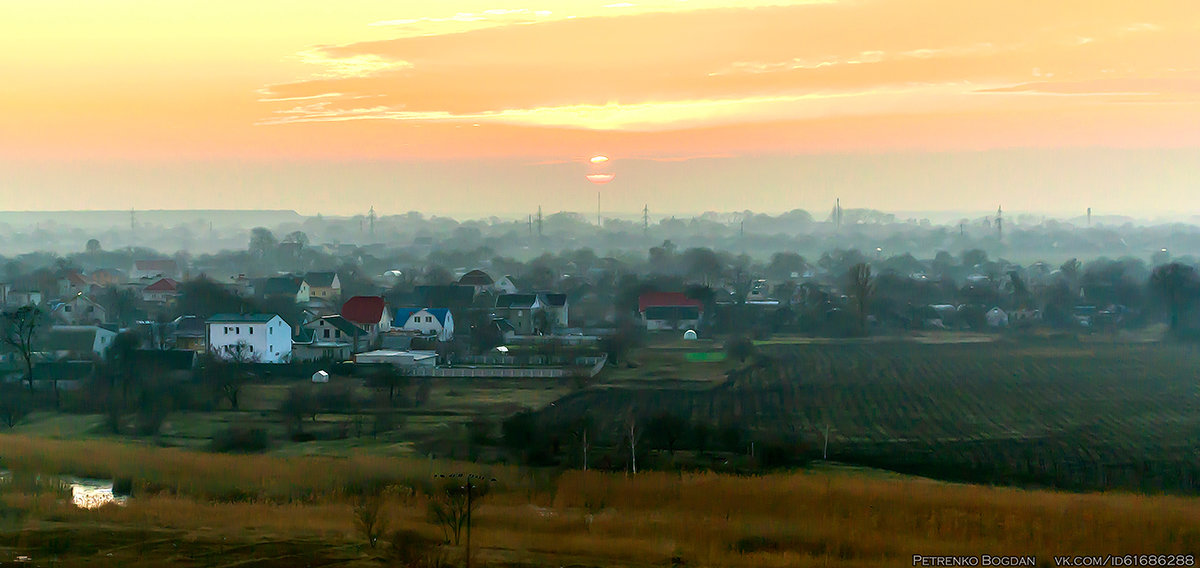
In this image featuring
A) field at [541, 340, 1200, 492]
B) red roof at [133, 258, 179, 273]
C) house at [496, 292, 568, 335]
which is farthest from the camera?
red roof at [133, 258, 179, 273]

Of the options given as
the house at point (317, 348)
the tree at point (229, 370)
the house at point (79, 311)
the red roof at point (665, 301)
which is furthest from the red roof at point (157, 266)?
Answer: the tree at point (229, 370)

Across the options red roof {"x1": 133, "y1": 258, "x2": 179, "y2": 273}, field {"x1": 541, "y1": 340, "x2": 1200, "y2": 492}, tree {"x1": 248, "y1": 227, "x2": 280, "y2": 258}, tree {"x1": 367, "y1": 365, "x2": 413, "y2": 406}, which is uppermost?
tree {"x1": 248, "y1": 227, "x2": 280, "y2": 258}

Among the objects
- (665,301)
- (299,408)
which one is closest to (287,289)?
(665,301)

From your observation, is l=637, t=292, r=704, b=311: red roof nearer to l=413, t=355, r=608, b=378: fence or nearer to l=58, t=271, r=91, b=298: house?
l=413, t=355, r=608, b=378: fence

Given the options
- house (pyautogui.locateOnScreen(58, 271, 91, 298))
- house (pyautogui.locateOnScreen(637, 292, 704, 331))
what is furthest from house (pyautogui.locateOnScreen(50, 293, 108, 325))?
house (pyautogui.locateOnScreen(637, 292, 704, 331))

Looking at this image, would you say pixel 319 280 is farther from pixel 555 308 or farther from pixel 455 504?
pixel 455 504

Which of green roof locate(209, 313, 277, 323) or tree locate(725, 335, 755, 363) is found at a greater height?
green roof locate(209, 313, 277, 323)
